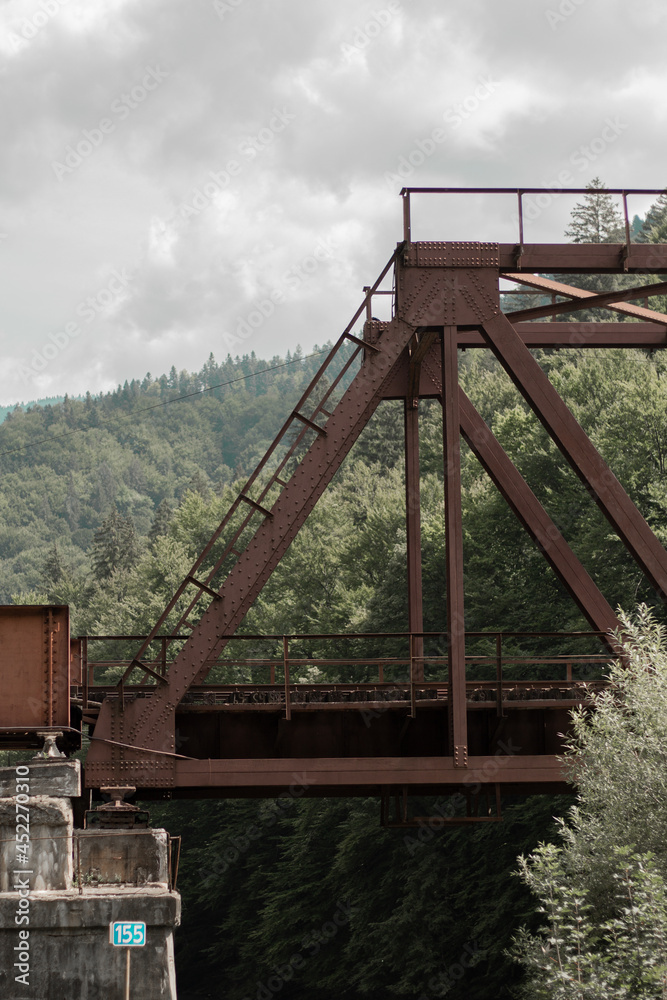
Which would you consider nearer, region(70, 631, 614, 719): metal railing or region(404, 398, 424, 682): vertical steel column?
region(70, 631, 614, 719): metal railing

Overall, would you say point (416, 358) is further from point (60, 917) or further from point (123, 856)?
point (60, 917)

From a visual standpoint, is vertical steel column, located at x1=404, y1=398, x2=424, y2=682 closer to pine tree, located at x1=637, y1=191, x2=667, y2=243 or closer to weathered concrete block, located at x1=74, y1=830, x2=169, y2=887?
weathered concrete block, located at x1=74, y1=830, x2=169, y2=887

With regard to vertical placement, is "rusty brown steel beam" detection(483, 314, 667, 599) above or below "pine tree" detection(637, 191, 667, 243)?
below

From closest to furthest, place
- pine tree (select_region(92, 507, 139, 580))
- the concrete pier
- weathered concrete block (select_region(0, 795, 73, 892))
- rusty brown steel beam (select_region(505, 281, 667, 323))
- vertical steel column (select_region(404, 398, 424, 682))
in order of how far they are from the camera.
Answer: the concrete pier < weathered concrete block (select_region(0, 795, 73, 892)) < rusty brown steel beam (select_region(505, 281, 667, 323)) < vertical steel column (select_region(404, 398, 424, 682)) < pine tree (select_region(92, 507, 139, 580))

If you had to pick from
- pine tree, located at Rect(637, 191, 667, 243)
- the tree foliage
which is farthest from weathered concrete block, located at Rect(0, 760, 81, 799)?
pine tree, located at Rect(637, 191, 667, 243)

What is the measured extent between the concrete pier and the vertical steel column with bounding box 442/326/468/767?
14.0ft

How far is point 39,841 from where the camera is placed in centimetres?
1458

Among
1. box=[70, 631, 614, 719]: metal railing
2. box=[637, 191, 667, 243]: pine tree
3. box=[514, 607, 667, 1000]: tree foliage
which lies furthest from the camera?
box=[637, 191, 667, 243]: pine tree

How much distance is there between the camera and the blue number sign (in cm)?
1431

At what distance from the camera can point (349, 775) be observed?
15891 mm

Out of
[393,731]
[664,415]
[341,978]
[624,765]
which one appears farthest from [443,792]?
[664,415]

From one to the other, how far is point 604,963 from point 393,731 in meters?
5.07

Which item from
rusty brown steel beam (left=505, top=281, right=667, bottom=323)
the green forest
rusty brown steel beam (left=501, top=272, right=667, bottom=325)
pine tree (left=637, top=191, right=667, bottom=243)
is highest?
pine tree (left=637, top=191, right=667, bottom=243)

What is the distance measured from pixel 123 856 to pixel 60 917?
3.88ft
